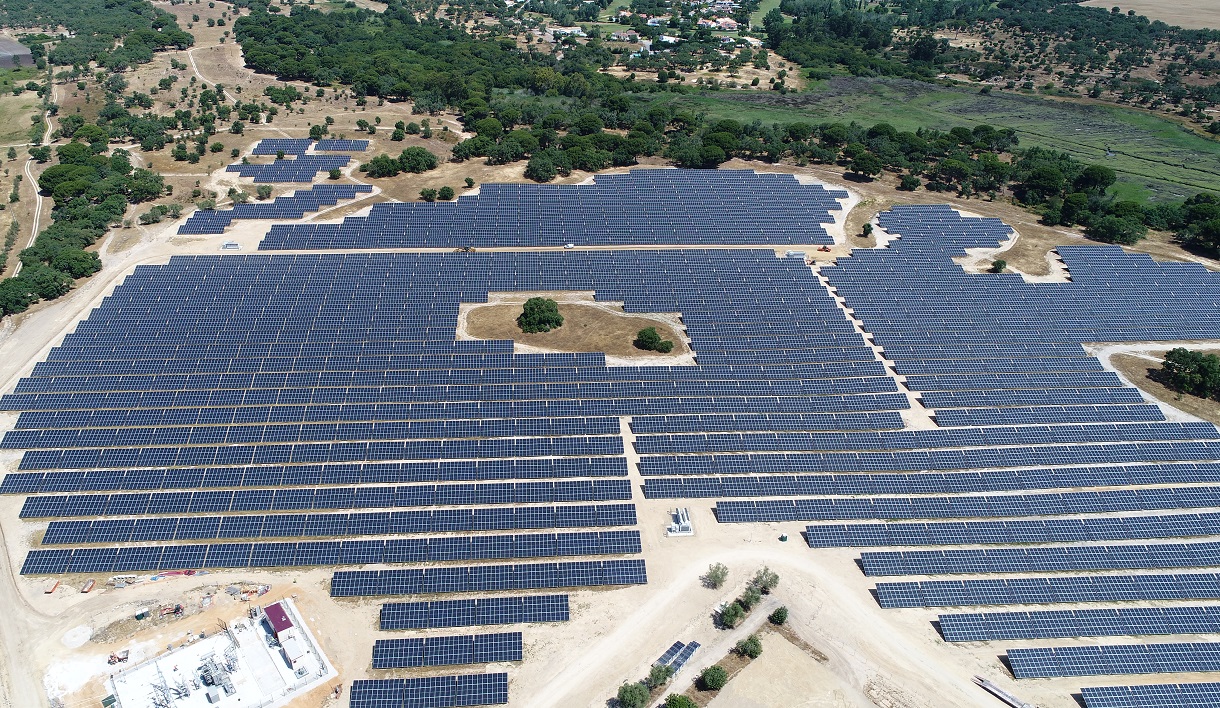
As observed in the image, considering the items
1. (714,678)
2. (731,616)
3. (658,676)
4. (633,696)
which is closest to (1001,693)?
(731,616)

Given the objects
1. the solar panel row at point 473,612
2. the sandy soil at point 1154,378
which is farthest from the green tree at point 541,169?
the sandy soil at point 1154,378

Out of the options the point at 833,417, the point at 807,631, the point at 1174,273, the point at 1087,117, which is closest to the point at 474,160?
the point at 833,417

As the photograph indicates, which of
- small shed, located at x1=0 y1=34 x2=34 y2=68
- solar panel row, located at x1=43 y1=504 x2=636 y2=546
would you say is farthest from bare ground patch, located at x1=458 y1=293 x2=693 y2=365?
small shed, located at x1=0 y1=34 x2=34 y2=68

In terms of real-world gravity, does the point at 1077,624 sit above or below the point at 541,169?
below

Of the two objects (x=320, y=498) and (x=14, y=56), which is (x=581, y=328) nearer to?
(x=320, y=498)

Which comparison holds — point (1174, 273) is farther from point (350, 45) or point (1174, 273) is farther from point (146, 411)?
point (350, 45)

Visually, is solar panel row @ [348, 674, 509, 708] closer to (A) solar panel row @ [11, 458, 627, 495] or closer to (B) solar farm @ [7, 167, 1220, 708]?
(B) solar farm @ [7, 167, 1220, 708]
